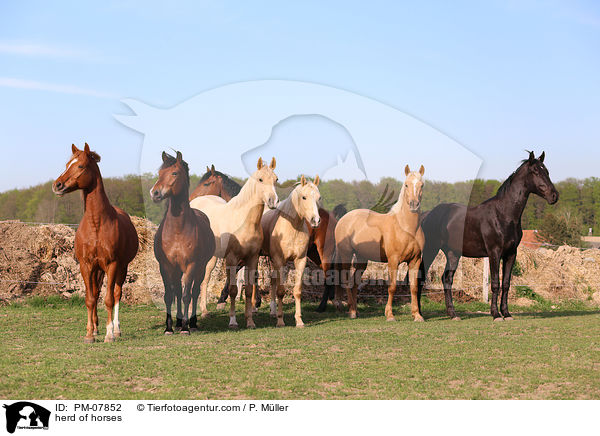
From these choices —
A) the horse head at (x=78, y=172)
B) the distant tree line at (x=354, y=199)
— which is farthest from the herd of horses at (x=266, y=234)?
the distant tree line at (x=354, y=199)

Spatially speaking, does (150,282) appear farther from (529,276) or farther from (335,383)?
(529,276)

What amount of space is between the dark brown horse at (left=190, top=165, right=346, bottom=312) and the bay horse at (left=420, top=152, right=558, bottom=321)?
6.96 feet

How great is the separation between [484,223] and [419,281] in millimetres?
1827

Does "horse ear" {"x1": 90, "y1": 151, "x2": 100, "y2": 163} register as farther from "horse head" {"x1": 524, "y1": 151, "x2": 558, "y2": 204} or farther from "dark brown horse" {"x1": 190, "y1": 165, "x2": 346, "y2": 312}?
"horse head" {"x1": 524, "y1": 151, "x2": 558, "y2": 204}

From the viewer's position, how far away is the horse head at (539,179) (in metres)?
10.8

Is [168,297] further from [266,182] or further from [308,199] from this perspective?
[308,199]

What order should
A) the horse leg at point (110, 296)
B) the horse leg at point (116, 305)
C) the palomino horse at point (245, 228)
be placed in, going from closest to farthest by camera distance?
the horse leg at point (110, 296) → the horse leg at point (116, 305) → the palomino horse at point (245, 228)

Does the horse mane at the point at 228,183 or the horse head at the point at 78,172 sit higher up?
the horse mane at the point at 228,183

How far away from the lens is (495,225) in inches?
445

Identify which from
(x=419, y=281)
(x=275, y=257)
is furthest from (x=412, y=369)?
(x=419, y=281)

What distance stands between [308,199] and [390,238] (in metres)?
2.42

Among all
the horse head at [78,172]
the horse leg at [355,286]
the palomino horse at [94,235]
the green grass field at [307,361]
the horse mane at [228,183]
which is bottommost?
the green grass field at [307,361]

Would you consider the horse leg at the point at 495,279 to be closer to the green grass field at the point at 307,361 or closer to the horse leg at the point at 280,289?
the green grass field at the point at 307,361

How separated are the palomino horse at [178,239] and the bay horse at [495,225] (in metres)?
5.40
